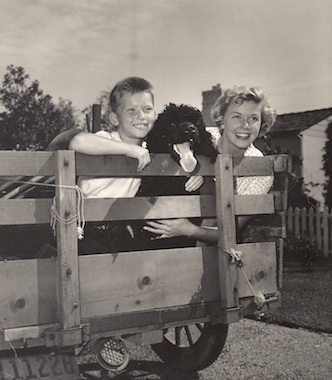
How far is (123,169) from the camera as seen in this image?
8.55 feet

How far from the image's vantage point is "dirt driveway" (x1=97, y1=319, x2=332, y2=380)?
4.04 meters

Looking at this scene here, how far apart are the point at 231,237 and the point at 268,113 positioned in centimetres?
107

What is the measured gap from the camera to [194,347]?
3768 millimetres

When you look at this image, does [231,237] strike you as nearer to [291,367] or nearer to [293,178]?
[291,367]

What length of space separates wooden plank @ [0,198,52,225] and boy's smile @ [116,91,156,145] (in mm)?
826

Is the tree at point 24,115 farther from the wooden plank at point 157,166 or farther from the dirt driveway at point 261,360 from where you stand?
the wooden plank at point 157,166

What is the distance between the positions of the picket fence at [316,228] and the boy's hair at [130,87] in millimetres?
9147

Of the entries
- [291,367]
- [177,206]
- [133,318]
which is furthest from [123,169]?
[291,367]

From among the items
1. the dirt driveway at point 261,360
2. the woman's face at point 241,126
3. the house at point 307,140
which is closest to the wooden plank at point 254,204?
the woman's face at point 241,126

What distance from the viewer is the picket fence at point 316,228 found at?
38.5 feet

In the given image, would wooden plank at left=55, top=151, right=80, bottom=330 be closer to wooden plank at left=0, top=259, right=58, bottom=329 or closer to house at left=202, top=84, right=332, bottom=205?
wooden plank at left=0, top=259, right=58, bottom=329

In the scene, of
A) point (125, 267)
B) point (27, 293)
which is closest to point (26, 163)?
point (27, 293)

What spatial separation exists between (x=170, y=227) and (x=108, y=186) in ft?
1.28

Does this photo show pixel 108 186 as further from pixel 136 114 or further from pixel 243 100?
pixel 243 100
